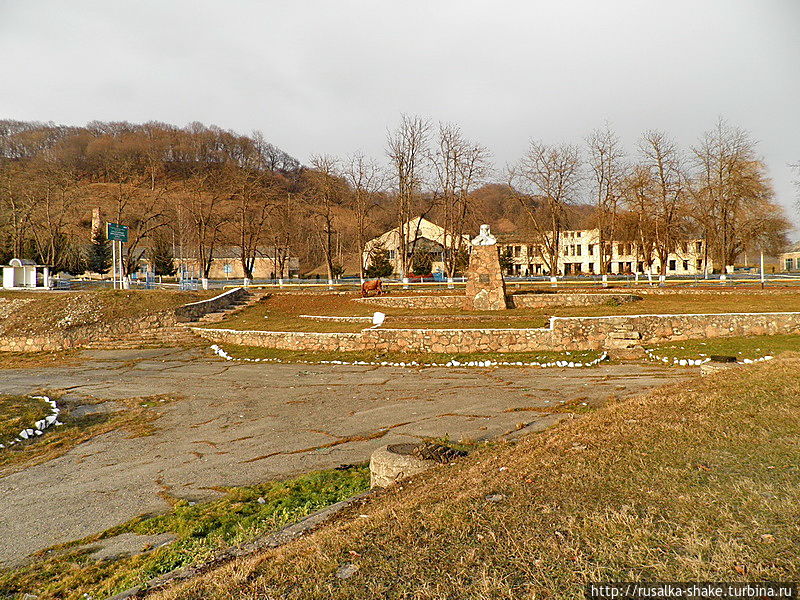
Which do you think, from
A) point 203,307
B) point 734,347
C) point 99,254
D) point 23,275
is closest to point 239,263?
point 99,254

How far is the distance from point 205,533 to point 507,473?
2736 millimetres

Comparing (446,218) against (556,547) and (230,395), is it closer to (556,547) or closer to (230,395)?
(230,395)

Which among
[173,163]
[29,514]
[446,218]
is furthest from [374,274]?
[173,163]

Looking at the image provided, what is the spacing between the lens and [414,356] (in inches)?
639

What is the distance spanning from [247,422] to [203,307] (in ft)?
56.4

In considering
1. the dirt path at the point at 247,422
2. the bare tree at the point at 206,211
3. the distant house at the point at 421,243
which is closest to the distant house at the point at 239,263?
the bare tree at the point at 206,211

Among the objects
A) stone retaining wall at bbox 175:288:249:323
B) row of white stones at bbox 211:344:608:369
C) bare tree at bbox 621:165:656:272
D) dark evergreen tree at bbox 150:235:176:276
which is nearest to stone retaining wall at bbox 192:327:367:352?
row of white stones at bbox 211:344:608:369

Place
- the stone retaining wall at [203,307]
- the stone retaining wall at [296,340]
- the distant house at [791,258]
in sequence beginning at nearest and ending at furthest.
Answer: the stone retaining wall at [296,340] → the stone retaining wall at [203,307] → the distant house at [791,258]

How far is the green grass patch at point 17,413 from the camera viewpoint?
9.02 m

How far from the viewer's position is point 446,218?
4075 cm

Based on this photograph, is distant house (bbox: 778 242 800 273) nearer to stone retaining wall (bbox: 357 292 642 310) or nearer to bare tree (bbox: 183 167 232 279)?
stone retaining wall (bbox: 357 292 642 310)

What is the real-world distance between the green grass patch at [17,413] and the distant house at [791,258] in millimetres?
77121

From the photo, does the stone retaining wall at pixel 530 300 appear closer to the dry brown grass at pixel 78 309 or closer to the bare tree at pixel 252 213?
the dry brown grass at pixel 78 309

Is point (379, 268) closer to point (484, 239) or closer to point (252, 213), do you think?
point (252, 213)
